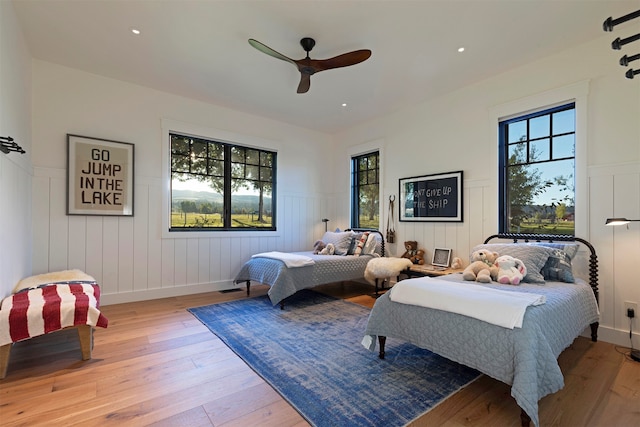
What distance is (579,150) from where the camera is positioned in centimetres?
297

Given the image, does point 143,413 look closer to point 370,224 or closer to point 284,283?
point 284,283

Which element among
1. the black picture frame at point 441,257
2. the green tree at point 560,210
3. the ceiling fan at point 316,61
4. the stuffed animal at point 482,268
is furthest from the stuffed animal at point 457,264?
the ceiling fan at point 316,61

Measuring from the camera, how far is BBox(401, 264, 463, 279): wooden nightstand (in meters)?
3.55

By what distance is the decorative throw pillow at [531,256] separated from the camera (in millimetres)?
2574

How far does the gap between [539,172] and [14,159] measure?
509 centimetres

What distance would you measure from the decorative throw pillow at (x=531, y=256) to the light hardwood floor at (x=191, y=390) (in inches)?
25.8

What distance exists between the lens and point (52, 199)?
11.4 ft

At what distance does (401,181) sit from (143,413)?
159 inches

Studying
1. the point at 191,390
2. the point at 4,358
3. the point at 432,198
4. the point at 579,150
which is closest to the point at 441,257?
the point at 432,198

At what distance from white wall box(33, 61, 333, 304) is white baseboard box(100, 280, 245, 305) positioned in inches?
0.5

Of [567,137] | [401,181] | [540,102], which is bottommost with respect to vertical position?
[401,181]

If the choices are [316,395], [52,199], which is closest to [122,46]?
[52,199]

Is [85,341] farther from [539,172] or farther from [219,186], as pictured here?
[539,172]

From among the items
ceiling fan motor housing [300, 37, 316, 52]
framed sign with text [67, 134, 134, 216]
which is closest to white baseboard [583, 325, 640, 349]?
ceiling fan motor housing [300, 37, 316, 52]
